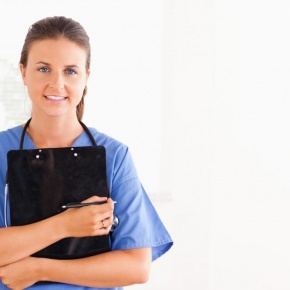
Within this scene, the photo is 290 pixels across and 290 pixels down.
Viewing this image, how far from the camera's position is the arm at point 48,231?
1153 mm

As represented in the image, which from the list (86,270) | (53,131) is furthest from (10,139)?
(86,270)

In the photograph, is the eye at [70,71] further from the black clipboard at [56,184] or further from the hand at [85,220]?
the hand at [85,220]

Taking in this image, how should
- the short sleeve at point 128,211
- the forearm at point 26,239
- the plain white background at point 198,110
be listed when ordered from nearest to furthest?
the forearm at point 26,239 < the short sleeve at point 128,211 < the plain white background at point 198,110

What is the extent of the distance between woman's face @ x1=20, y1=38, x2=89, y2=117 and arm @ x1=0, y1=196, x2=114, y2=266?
21cm

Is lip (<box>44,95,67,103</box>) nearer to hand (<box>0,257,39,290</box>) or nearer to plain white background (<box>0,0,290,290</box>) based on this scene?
hand (<box>0,257,39,290</box>)

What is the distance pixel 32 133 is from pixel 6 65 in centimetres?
135

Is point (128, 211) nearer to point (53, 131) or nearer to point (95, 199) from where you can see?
point (95, 199)

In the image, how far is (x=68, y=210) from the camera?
119cm

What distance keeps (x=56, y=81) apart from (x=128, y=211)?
0.30 metres

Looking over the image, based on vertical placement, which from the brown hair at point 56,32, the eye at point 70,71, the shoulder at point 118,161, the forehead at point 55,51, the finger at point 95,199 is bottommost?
the finger at point 95,199

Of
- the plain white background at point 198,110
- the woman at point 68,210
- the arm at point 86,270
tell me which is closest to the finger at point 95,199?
the woman at point 68,210

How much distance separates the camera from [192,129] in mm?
2619

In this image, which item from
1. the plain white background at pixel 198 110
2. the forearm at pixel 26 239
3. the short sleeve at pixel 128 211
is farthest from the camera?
the plain white background at pixel 198 110

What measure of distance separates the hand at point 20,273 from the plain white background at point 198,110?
4.80ft
